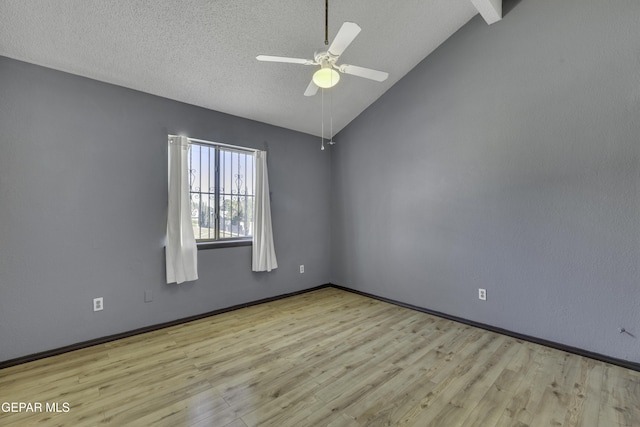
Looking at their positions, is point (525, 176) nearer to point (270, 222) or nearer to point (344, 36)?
point (344, 36)

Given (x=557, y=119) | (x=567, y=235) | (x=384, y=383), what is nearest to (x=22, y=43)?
(x=384, y=383)

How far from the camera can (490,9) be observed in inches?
111

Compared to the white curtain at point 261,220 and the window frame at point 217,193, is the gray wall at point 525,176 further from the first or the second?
the window frame at point 217,193

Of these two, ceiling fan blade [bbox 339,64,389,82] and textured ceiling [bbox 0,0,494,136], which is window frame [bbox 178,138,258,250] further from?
ceiling fan blade [bbox 339,64,389,82]

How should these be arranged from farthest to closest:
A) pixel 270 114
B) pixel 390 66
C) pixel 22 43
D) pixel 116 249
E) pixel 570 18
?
pixel 270 114 → pixel 390 66 → pixel 116 249 → pixel 570 18 → pixel 22 43

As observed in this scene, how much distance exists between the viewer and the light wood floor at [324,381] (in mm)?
1752

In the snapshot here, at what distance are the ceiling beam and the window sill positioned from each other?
363 cm

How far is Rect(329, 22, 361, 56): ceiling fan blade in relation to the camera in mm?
1631

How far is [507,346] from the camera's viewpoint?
8.79ft

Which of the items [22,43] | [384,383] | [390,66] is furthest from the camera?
[390,66]

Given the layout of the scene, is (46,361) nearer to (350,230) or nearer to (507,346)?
(350,230)

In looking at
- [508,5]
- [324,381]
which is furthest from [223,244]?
[508,5]

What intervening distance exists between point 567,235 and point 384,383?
2.14 metres

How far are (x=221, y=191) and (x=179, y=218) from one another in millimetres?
671
